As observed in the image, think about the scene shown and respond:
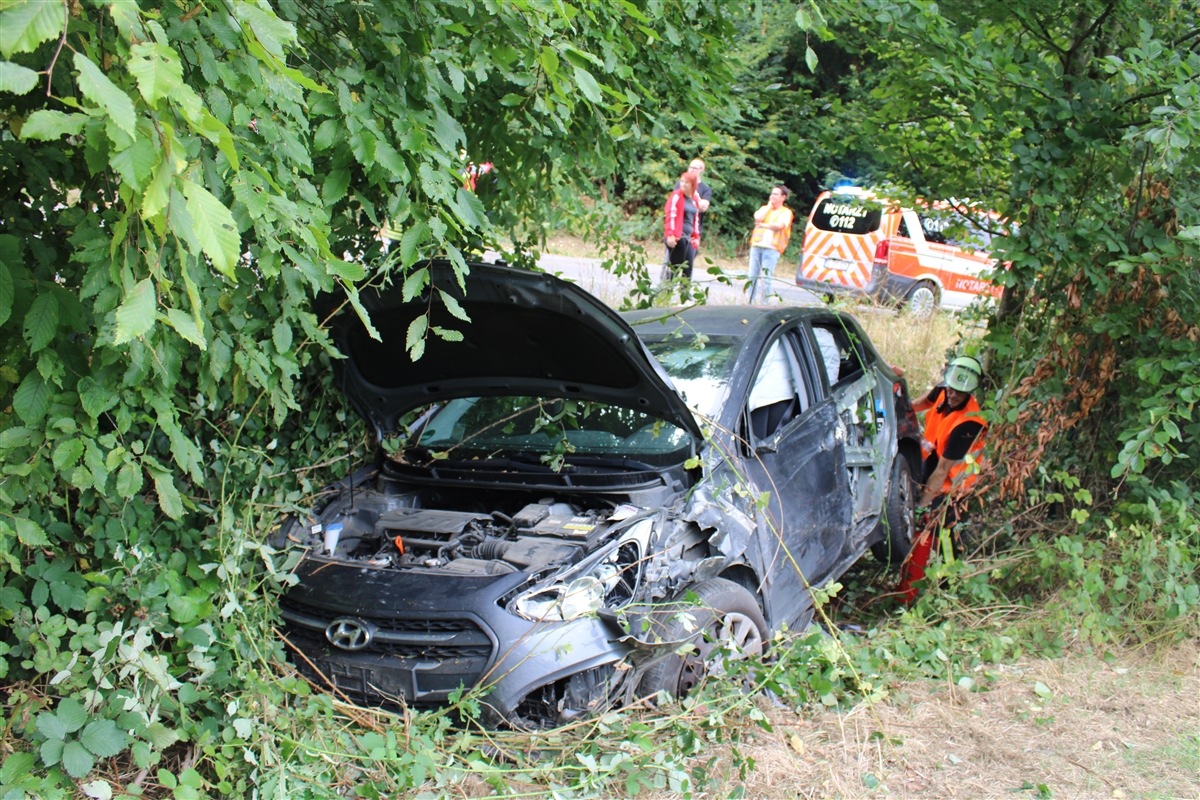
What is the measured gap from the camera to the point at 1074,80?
5535mm

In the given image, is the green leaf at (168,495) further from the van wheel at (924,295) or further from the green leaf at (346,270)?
the van wheel at (924,295)

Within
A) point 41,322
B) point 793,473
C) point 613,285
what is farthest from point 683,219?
point 41,322

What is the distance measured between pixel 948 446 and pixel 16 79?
5923 millimetres

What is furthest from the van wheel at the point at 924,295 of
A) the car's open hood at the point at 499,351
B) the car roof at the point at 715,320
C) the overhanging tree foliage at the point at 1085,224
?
the car's open hood at the point at 499,351

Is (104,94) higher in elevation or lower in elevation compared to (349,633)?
higher

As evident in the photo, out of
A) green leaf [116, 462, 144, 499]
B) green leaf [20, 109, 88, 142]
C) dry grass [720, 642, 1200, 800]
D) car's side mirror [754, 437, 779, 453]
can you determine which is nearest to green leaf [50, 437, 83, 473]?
green leaf [116, 462, 144, 499]

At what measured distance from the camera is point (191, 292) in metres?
1.97

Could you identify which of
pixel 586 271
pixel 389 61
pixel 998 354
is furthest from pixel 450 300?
pixel 586 271

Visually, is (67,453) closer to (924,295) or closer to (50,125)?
(50,125)

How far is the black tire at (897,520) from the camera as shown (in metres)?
5.88

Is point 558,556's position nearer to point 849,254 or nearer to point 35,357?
point 35,357

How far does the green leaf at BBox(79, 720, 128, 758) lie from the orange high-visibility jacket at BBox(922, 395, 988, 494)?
4550 millimetres

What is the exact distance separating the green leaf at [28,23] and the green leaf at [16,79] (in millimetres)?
69

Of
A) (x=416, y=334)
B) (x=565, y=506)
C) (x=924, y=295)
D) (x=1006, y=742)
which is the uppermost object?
(x=416, y=334)
